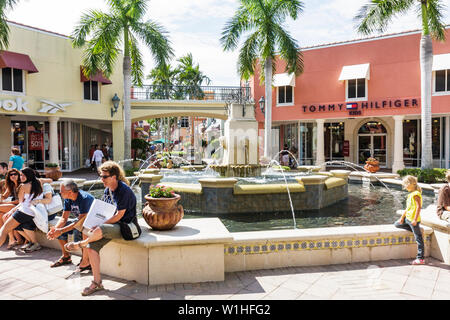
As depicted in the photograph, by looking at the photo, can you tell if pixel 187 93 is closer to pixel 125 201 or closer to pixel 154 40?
pixel 154 40

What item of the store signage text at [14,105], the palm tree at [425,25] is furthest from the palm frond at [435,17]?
the store signage text at [14,105]

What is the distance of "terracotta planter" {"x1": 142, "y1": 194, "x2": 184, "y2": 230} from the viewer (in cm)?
473

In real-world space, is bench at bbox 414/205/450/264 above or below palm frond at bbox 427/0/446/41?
below

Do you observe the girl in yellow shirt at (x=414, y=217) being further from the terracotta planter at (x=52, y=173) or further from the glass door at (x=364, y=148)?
the glass door at (x=364, y=148)

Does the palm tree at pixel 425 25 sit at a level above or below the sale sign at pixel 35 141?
above

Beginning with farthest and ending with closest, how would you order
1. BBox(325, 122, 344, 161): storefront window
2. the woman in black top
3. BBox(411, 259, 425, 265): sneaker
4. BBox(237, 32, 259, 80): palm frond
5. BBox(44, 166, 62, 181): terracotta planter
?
BBox(325, 122, 344, 161): storefront window
BBox(237, 32, 259, 80): palm frond
BBox(44, 166, 62, 181): terracotta planter
the woman in black top
BBox(411, 259, 425, 265): sneaker

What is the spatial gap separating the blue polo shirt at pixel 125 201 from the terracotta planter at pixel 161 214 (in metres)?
0.36

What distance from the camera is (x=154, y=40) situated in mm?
17953

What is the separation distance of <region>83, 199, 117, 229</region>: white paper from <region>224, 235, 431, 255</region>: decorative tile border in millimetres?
1587

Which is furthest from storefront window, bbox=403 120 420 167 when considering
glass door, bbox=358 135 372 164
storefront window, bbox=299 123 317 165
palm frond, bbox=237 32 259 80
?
palm frond, bbox=237 32 259 80

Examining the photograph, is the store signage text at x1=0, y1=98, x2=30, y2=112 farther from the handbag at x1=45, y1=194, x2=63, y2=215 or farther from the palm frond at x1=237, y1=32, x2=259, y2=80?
the handbag at x1=45, y1=194, x2=63, y2=215

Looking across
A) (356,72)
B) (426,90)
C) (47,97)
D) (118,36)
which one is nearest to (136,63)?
(118,36)

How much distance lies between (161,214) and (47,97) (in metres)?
16.5

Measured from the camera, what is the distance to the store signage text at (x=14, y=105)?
16.7 meters
